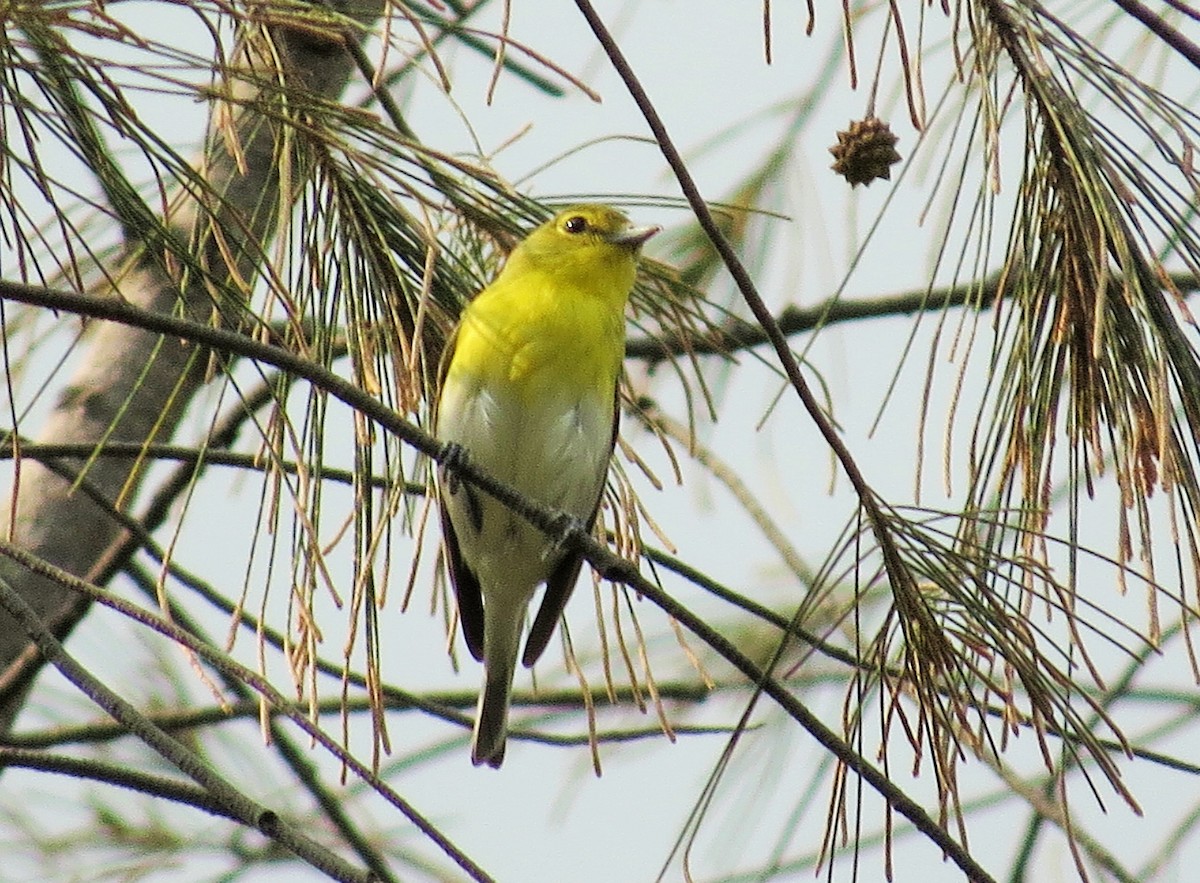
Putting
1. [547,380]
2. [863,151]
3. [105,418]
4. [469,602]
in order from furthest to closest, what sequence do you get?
[469,602], [547,380], [105,418], [863,151]

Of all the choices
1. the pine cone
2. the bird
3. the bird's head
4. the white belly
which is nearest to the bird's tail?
the bird

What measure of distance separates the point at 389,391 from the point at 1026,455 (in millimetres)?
885

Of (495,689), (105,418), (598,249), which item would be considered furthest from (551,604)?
(105,418)

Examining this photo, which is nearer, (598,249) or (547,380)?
(547,380)

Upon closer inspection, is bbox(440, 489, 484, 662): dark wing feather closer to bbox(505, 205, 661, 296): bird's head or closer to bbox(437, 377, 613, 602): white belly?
bbox(437, 377, 613, 602): white belly

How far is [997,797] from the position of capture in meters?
3.99

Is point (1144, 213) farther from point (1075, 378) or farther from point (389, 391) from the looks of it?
point (389, 391)

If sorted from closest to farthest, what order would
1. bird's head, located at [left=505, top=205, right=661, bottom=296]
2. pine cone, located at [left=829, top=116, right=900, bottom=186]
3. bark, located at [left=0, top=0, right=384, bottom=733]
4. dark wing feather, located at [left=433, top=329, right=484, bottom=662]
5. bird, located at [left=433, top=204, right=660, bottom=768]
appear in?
pine cone, located at [left=829, top=116, right=900, bottom=186], bark, located at [left=0, top=0, right=384, bottom=733], bird, located at [left=433, top=204, right=660, bottom=768], bird's head, located at [left=505, top=205, right=661, bottom=296], dark wing feather, located at [left=433, top=329, right=484, bottom=662]

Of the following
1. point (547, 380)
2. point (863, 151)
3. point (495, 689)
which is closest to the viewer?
point (863, 151)

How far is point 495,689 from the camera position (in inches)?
145

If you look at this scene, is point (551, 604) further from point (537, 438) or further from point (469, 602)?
point (537, 438)

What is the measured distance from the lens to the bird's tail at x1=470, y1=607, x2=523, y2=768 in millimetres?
3590

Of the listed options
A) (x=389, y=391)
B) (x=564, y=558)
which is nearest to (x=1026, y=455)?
(x=389, y=391)

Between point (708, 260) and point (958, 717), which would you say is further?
point (708, 260)
